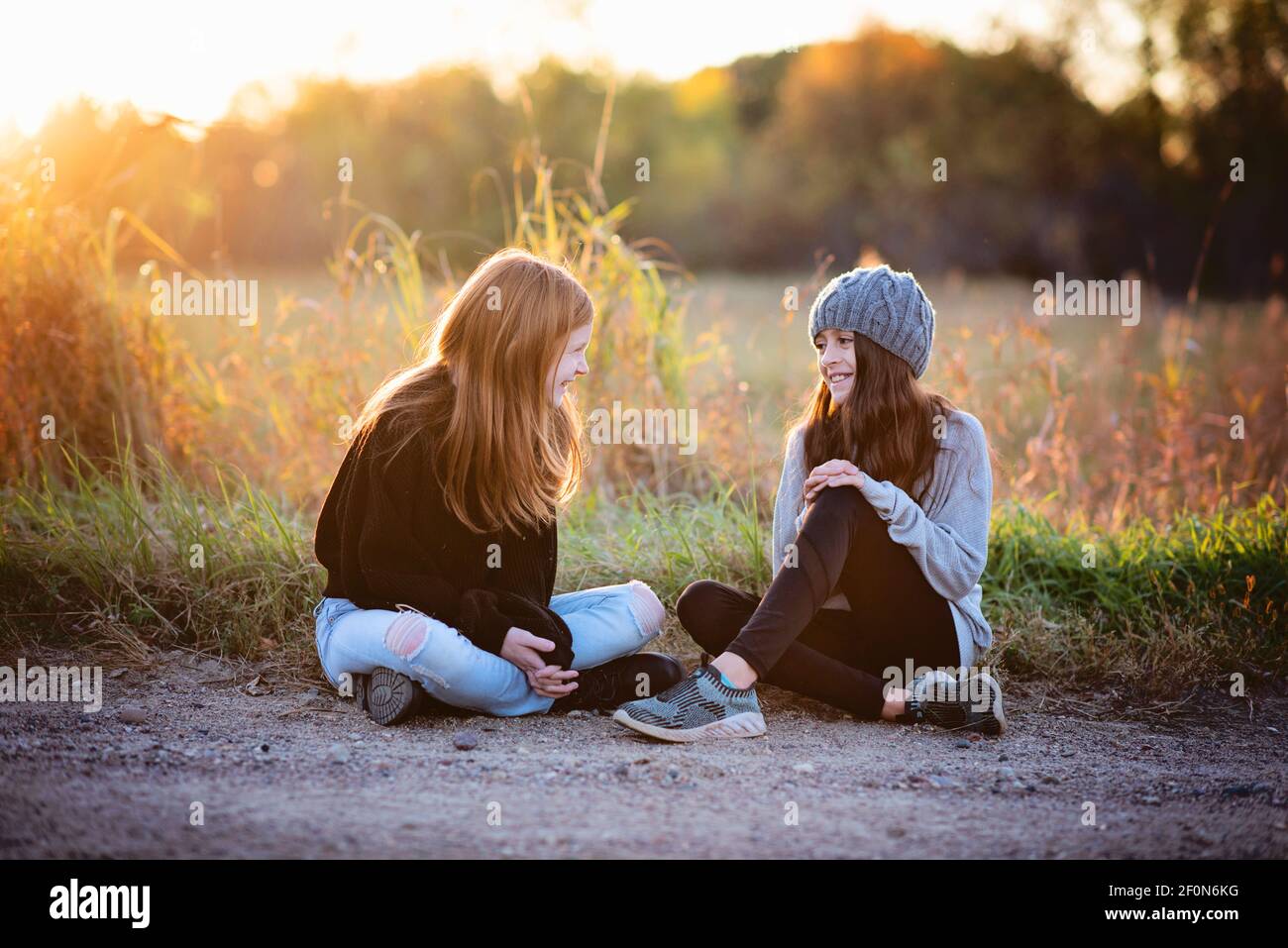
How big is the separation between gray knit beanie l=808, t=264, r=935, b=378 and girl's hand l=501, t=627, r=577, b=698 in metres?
1.25

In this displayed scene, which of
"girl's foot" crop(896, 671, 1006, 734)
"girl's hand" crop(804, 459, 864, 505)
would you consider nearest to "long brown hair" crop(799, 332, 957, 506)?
"girl's hand" crop(804, 459, 864, 505)

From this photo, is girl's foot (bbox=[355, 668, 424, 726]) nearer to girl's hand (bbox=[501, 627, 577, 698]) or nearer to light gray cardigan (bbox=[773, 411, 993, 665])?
girl's hand (bbox=[501, 627, 577, 698])

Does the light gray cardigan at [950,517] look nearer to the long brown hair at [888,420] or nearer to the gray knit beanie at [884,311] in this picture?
the long brown hair at [888,420]

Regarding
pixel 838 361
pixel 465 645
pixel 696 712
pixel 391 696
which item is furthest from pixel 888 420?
pixel 391 696

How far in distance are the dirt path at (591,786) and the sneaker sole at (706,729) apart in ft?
0.12

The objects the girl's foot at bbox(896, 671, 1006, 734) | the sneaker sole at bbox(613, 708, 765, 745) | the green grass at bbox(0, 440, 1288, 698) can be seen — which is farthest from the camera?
the green grass at bbox(0, 440, 1288, 698)

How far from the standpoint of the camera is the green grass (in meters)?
3.70

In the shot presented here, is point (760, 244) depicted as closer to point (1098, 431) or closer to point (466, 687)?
point (1098, 431)

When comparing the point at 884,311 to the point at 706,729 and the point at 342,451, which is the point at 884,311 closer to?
the point at 706,729
